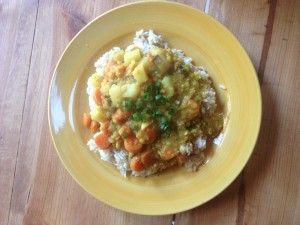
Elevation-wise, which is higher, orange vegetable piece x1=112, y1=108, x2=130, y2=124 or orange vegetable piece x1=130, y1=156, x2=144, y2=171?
orange vegetable piece x1=112, y1=108, x2=130, y2=124

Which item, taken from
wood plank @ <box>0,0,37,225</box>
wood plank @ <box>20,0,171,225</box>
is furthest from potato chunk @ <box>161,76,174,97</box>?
wood plank @ <box>0,0,37,225</box>

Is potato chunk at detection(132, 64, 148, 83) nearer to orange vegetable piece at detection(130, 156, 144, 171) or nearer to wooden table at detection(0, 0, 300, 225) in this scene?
orange vegetable piece at detection(130, 156, 144, 171)

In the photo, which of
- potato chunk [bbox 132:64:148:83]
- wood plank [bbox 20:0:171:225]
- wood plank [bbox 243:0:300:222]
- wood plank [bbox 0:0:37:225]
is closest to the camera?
potato chunk [bbox 132:64:148:83]

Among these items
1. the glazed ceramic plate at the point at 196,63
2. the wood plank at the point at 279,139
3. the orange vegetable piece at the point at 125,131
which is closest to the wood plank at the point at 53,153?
the glazed ceramic plate at the point at 196,63

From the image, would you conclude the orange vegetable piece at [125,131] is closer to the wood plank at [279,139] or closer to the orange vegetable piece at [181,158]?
the orange vegetable piece at [181,158]

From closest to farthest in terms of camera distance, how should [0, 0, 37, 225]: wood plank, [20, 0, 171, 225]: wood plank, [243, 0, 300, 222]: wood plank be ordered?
1. [243, 0, 300, 222]: wood plank
2. [20, 0, 171, 225]: wood plank
3. [0, 0, 37, 225]: wood plank

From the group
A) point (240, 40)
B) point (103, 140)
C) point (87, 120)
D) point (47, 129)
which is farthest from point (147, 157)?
point (240, 40)

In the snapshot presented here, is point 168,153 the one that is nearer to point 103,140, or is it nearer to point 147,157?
point 147,157

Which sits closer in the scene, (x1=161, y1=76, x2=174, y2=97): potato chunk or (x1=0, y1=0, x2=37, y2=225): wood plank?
(x1=161, y1=76, x2=174, y2=97): potato chunk
